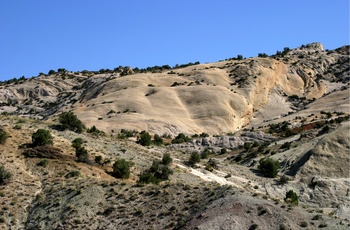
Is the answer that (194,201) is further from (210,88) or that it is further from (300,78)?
(300,78)

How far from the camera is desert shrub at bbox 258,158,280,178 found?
171 ft

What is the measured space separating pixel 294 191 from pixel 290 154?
35.8ft

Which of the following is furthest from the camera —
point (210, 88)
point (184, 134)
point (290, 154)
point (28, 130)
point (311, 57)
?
point (311, 57)

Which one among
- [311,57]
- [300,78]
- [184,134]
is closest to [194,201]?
[184,134]

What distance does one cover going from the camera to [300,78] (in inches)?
5197

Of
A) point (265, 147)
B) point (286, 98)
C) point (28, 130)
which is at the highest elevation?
point (286, 98)

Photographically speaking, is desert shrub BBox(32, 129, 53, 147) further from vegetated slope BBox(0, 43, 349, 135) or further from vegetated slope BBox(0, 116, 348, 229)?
vegetated slope BBox(0, 43, 349, 135)

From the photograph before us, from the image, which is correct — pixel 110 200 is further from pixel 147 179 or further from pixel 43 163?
pixel 43 163

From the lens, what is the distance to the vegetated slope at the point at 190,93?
91250 mm

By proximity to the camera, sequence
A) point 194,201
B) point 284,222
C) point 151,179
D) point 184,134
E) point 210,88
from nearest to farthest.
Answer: point 284,222 → point 194,201 → point 151,179 → point 184,134 → point 210,88

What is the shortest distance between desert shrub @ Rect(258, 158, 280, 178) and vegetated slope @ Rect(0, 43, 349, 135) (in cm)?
3112

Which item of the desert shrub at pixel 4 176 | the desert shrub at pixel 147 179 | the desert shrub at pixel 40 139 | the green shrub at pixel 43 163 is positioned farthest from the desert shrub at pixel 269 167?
the desert shrub at pixel 4 176

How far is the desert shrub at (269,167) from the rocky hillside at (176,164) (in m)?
0.11

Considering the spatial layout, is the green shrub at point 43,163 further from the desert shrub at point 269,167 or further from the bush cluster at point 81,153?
the desert shrub at point 269,167
